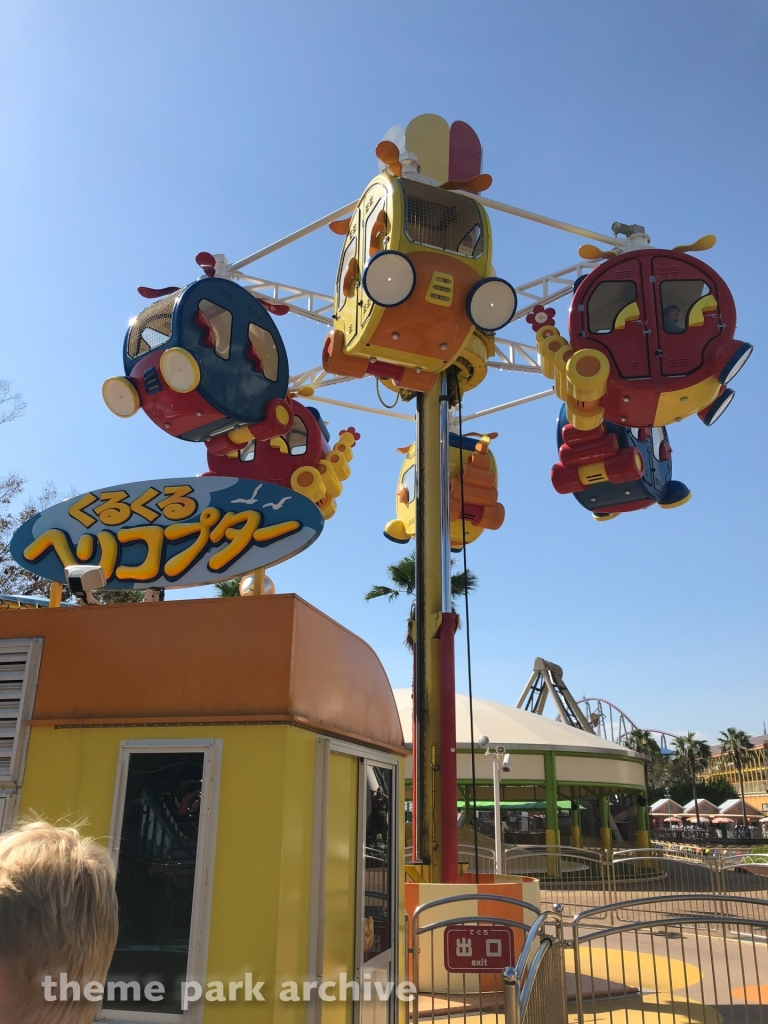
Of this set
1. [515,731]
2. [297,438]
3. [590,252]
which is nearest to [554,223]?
[590,252]

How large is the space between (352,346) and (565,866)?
72.0ft

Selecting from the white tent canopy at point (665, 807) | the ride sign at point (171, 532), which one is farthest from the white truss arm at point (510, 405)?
the white tent canopy at point (665, 807)

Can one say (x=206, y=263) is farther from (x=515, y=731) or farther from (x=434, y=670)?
(x=515, y=731)

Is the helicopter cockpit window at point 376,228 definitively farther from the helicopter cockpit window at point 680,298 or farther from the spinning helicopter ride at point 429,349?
the helicopter cockpit window at point 680,298

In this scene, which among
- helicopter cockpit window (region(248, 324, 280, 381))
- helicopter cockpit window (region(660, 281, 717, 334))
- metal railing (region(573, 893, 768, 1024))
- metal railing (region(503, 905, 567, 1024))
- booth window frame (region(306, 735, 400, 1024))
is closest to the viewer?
metal railing (region(503, 905, 567, 1024))

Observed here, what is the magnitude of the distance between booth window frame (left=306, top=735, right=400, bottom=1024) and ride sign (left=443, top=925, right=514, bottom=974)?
751mm

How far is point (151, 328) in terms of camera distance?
30.2 feet

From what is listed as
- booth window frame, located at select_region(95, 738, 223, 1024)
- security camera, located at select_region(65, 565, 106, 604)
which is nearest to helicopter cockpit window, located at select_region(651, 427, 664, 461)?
security camera, located at select_region(65, 565, 106, 604)

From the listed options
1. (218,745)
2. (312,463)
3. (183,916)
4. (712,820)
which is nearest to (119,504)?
(218,745)

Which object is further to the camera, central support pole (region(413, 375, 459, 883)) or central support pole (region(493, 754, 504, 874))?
central support pole (region(493, 754, 504, 874))

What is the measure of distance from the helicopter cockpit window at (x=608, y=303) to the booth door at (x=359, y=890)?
640 cm

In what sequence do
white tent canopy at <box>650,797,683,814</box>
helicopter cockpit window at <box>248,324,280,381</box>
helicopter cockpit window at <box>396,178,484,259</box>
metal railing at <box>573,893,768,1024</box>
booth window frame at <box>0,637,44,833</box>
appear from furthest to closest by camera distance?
white tent canopy at <box>650,797,683,814</box>
helicopter cockpit window at <box>248,324,280,381</box>
helicopter cockpit window at <box>396,178,484,259</box>
metal railing at <box>573,893,768,1024</box>
booth window frame at <box>0,637,44,833</box>

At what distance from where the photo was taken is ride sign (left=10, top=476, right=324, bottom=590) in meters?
5.32

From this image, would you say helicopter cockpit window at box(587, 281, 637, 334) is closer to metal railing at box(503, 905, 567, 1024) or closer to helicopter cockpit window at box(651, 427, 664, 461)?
helicopter cockpit window at box(651, 427, 664, 461)
